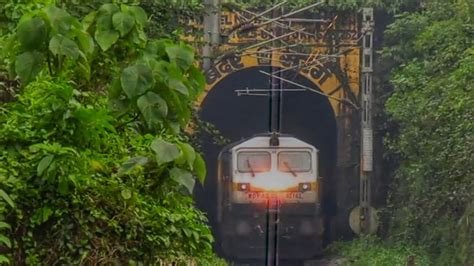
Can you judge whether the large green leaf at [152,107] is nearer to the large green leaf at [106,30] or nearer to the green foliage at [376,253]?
the large green leaf at [106,30]

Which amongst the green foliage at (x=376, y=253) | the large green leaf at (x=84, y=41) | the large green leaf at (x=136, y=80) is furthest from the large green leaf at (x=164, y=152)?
the green foliage at (x=376, y=253)

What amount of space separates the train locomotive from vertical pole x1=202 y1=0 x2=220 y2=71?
2949 mm

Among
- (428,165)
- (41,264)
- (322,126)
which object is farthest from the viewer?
(322,126)

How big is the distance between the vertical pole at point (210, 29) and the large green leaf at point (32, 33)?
241 inches

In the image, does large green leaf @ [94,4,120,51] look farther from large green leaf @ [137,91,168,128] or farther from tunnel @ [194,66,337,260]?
tunnel @ [194,66,337,260]

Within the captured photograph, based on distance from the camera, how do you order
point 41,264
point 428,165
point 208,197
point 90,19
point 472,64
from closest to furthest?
point 41,264
point 90,19
point 472,64
point 428,165
point 208,197

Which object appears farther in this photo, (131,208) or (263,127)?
(263,127)

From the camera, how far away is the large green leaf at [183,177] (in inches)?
62.5

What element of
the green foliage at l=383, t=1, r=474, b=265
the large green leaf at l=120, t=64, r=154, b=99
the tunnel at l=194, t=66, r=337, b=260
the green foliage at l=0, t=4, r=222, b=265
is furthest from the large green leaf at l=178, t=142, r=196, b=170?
the tunnel at l=194, t=66, r=337, b=260

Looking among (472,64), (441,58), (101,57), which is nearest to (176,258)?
(101,57)

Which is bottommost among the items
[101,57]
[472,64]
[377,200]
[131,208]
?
[377,200]

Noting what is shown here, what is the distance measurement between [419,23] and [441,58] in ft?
4.74

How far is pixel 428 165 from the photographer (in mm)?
10805

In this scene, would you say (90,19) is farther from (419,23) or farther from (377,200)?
(377,200)
